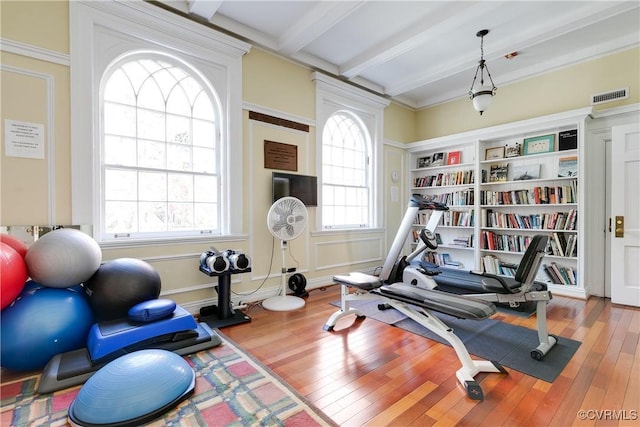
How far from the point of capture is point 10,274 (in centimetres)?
181

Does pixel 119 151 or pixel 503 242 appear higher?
pixel 119 151

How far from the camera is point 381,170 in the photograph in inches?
200

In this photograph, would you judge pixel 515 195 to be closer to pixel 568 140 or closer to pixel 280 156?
pixel 568 140

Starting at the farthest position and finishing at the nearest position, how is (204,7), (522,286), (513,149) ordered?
(513,149) → (204,7) → (522,286)

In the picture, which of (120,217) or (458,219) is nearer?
(120,217)

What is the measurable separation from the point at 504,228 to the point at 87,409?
15.7 ft

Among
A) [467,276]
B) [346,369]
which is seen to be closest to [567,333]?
[467,276]

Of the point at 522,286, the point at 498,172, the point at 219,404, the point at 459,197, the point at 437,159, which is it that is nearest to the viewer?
the point at 219,404

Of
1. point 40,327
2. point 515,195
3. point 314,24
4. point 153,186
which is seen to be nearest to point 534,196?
point 515,195

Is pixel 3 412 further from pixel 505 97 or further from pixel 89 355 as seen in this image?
pixel 505 97

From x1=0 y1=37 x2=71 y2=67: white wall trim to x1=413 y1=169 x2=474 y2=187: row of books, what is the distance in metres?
4.97

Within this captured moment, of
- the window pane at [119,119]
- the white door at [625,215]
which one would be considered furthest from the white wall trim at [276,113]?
the white door at [625,215]

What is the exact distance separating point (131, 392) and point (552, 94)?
5562mm

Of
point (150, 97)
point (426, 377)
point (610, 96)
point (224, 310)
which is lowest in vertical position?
point (426, 377)
